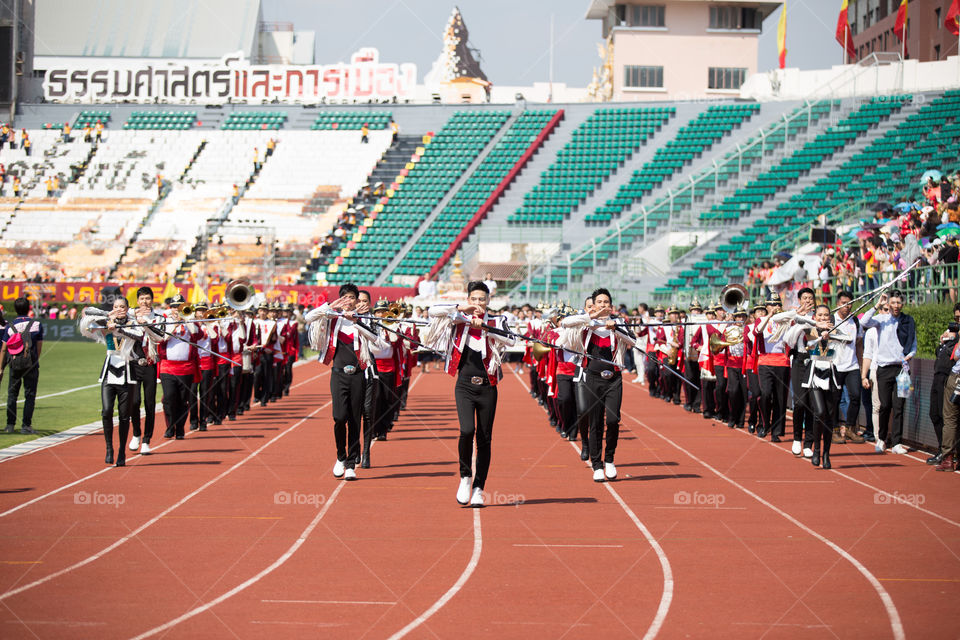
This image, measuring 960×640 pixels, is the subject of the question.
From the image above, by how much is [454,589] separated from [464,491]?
304cm

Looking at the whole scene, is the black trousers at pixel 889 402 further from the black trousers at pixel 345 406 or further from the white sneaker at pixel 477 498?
the black trousers at pixel 345 406

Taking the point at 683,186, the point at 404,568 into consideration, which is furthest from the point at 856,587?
the point at 683,186

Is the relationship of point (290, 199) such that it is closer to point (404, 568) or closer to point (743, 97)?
point (743, 97)

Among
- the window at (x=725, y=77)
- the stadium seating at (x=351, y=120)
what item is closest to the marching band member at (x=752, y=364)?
the stadium seating at (x=351, y=120)

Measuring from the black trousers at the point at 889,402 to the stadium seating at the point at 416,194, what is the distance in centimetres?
3345

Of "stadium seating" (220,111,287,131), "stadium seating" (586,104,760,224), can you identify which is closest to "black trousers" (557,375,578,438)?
"stadium seating" (586,104,760,224)

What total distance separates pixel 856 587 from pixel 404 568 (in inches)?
115

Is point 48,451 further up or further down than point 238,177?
further down

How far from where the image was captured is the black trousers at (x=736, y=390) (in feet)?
57.0

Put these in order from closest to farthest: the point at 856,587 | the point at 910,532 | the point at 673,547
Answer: the point at 856,587 < the point at 673,547 < the point at 910,532

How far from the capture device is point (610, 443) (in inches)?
468

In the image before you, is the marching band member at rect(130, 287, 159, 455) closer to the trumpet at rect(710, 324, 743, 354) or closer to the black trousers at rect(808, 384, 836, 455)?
the black trousers at rect(808, 384, 836, 455)

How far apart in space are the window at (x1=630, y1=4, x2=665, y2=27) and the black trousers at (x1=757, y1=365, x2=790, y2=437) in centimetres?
4749

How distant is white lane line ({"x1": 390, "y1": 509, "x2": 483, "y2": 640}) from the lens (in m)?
6.19
